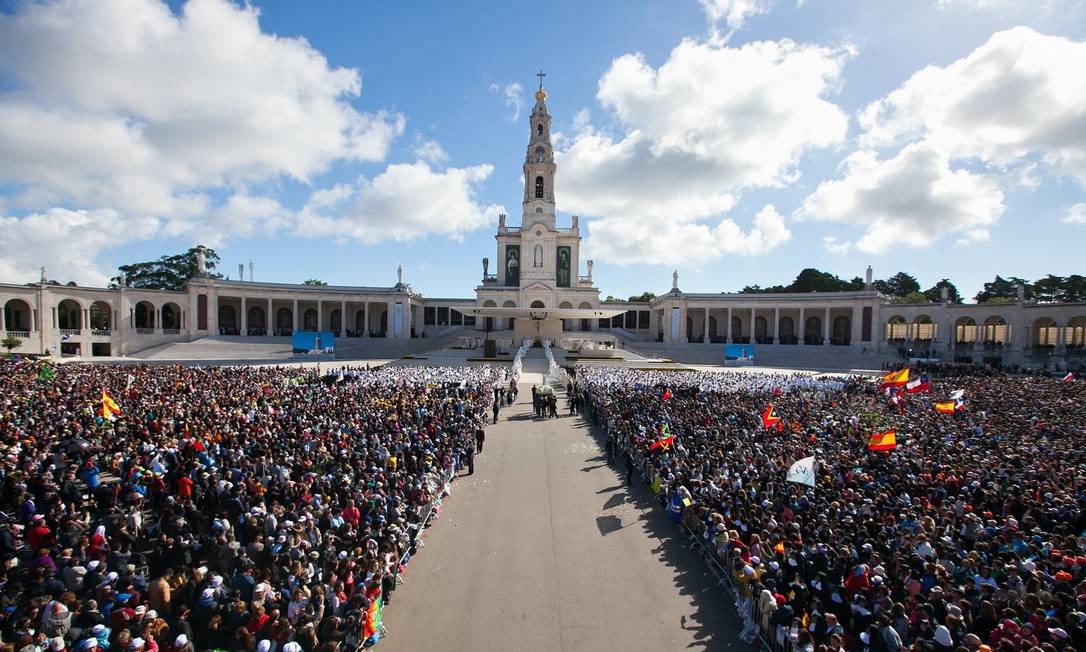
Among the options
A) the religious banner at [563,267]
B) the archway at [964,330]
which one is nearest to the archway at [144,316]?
the religious banner at [563,267]

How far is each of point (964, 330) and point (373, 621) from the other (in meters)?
73.7

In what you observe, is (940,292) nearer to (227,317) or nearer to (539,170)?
(539,170)

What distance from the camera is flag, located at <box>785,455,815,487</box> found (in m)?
10.4

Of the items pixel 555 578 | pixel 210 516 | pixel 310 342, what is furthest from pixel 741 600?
pixel 310 342

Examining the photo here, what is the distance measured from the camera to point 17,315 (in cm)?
4912

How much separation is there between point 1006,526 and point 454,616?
8829 mm

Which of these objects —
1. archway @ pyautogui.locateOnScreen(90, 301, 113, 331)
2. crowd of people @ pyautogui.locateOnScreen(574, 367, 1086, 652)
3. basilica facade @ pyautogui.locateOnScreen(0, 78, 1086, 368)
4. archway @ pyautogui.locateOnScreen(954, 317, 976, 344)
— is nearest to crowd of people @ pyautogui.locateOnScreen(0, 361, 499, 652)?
crowd of people @ pyautogui.locateOnScreen(574, 367, 1086, 652)

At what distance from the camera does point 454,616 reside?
7883mm

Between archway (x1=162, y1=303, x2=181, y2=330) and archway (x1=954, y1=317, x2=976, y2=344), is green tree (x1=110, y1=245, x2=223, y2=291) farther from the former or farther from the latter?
archway (x1=954, y1=317, x2=976, y2=344)

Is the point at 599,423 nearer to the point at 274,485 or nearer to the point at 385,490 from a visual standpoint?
the point at 385,490

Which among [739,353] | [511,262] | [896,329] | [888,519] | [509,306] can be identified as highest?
[511,262]

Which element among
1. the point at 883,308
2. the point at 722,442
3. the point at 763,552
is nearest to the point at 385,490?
the point at 763,552

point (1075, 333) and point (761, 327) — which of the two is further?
point (761, 327)

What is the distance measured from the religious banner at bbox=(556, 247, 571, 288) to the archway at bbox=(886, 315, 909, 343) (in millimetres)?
38292
